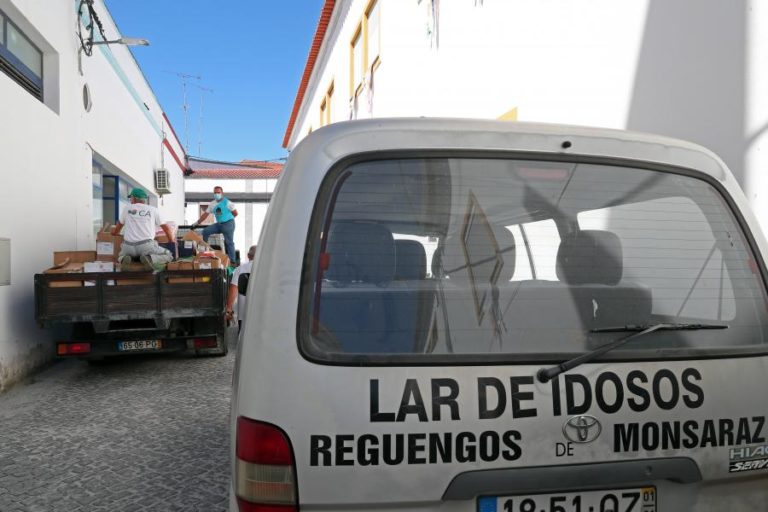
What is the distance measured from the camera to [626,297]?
1803 mm

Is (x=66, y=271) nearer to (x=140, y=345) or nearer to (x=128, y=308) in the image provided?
(x=128, y=308)

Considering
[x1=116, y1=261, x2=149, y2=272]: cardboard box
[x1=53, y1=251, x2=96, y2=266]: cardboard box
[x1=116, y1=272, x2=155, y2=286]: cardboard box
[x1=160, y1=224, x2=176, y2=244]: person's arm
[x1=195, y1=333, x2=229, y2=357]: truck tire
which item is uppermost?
[x1=160, y1=224, x2=176, y2=244]: person's arm

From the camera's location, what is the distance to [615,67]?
4.77 meters

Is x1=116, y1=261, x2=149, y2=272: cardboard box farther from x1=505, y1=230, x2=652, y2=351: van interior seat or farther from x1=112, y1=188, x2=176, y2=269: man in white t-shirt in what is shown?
x1=505, y1=230, x2=652, y2=351: van interior seat

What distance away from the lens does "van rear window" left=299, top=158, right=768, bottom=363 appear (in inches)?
63.6

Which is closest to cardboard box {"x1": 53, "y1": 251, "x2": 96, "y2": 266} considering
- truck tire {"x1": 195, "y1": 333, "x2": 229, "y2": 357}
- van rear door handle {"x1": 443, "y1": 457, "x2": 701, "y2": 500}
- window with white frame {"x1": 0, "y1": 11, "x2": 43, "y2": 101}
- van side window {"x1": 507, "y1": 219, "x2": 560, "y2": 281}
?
truck tire {"x1": 195, "y1": 333, "x2": 229, "y2": 357}

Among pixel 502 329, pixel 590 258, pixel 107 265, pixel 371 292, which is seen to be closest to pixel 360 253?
pixel 371 292

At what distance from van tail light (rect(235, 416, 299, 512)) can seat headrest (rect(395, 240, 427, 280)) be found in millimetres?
554

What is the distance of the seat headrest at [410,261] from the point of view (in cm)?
171

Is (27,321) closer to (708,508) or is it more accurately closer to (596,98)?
(596,98)

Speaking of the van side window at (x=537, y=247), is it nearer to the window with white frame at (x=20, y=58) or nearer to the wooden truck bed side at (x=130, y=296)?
the wooden truck bed side at (x=130, y=296)

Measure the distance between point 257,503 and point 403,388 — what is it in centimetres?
47

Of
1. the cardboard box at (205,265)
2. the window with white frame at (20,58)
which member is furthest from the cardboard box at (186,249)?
the window with white frame at (20,58)

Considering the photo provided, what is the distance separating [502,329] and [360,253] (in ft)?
1.48
